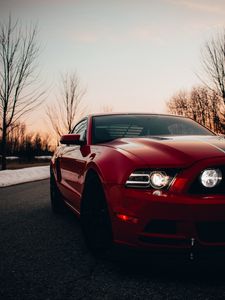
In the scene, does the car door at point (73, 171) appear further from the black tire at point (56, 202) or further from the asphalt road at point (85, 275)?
the black tire at point (56, 202)

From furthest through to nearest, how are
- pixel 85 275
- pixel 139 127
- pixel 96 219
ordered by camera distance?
A: pixel 139 127
pixel 96 219
pixel 85 275

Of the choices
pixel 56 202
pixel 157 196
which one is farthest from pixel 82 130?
pixel 157 196

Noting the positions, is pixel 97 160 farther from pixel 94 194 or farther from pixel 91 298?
pixel 91 298

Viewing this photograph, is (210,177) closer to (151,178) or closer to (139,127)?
(151,178)

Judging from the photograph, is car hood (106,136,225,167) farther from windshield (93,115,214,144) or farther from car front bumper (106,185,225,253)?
windshield (93,115,214,144)

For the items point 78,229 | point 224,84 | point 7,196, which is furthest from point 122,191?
point 224,84

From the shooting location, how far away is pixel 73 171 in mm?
4367

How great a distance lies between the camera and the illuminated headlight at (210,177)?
259 cm

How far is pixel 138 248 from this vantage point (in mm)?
2617

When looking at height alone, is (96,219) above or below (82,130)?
below

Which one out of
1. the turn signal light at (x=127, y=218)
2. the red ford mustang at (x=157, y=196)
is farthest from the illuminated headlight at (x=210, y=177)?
the turn signal light at (x=127, y=218)

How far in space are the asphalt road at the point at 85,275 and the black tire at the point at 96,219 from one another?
0.49 feet

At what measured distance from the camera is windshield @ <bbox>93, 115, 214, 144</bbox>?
4141mm

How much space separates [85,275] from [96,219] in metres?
0.51
